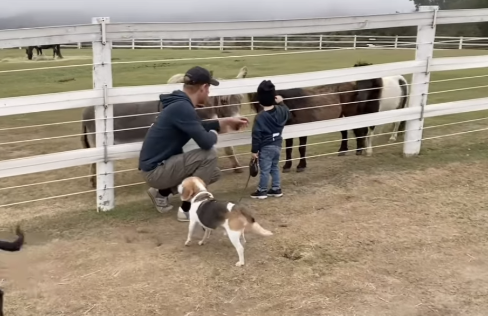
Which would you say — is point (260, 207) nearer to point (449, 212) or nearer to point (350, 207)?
point (350, 207)

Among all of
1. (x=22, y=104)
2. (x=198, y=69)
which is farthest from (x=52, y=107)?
(x=198, y=69)

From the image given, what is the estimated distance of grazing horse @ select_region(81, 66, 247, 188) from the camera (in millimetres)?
5762

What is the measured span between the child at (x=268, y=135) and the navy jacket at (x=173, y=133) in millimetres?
636

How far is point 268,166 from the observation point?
538cm

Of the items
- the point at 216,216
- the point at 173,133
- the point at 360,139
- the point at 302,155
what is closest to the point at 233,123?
the point at 173,133

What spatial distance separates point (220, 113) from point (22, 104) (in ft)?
8.50

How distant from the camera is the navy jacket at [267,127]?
17.2ft

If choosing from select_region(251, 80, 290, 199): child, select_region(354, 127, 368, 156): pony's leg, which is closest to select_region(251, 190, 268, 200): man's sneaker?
select_region(251, 80, 290, 199): child

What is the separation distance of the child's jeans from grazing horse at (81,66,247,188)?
0.54 metres

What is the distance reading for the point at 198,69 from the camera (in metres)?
4.66

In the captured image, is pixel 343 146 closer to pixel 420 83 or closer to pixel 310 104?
pixel 310 104

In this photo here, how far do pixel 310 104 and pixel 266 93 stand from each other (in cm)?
136

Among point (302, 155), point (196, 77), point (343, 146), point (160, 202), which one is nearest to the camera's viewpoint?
point (196, 77)

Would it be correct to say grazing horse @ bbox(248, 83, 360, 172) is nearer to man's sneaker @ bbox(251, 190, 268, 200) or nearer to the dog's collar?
man's sneaker @ bbox(251, 190, 268, 200)
